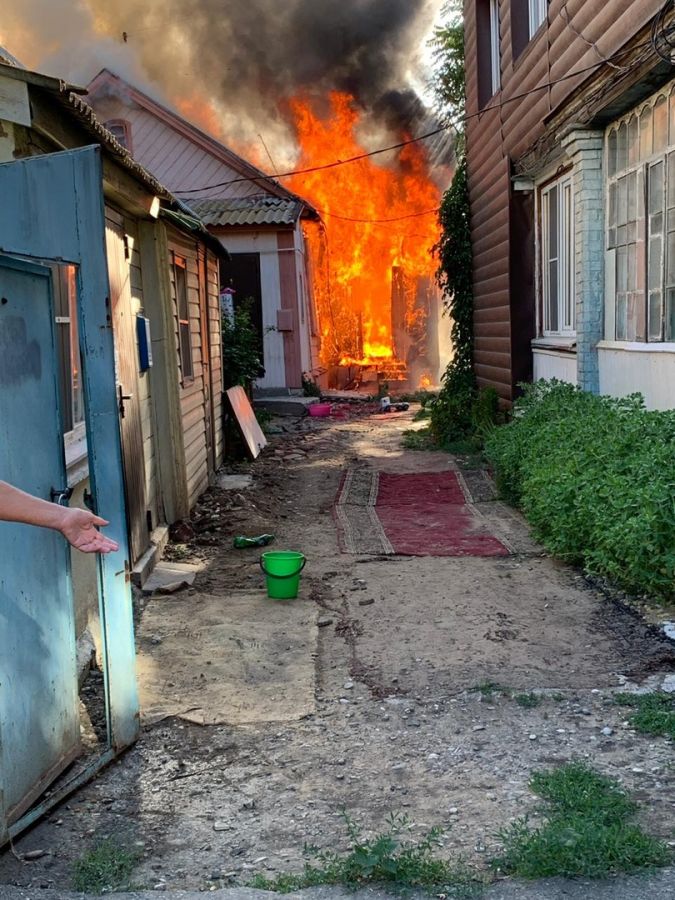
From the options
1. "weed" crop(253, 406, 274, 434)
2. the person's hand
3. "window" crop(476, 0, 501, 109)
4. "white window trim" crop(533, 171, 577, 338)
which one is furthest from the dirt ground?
"weed" crop(253, 406, 274, 434)

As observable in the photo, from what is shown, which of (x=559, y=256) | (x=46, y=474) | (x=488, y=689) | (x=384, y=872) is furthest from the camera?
(x=559, y=256)

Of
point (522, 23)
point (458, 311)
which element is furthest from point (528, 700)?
point (458, 311)

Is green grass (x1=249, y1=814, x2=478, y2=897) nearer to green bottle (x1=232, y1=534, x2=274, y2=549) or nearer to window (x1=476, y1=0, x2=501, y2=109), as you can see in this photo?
green bottle (x1=232, y1=534, x2=274, y2=549)

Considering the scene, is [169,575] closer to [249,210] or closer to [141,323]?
[141,323]

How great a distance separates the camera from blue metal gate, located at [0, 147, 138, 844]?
3.03 meters

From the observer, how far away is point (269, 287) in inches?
752

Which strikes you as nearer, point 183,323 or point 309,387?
point 183,323

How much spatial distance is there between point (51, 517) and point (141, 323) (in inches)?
184

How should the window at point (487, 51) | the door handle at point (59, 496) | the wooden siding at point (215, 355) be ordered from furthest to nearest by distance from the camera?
the window at point (487, 51) → the wooden siding at point (215, 355) → the door handle at point (59, 496)

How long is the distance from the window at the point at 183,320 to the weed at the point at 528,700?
5.68m

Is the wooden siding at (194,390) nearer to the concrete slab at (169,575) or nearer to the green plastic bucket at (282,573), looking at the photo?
the concrete slab at (169,575)

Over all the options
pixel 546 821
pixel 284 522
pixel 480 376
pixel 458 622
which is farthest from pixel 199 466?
pixel 546 821

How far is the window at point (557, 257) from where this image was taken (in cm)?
954

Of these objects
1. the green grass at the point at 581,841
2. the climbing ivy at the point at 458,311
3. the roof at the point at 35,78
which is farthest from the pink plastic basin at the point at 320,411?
the green grass at the point at 581,841
